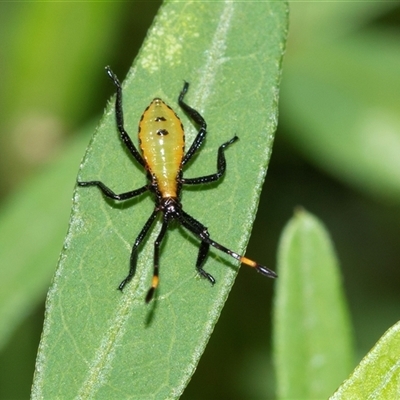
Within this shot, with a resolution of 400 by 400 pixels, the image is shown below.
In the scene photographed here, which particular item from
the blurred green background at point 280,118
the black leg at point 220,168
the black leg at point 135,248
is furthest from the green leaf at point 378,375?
the blurred green background at point 280,118

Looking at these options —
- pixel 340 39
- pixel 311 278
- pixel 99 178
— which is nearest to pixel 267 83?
pixel 99 178

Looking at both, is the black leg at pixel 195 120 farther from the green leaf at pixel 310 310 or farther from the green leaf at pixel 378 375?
the green leaf at pixel 378 375

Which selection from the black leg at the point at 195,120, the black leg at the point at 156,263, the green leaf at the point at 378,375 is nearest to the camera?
the green leaf at the point at 378,375

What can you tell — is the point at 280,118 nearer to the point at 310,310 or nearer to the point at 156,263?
the point at 310,310

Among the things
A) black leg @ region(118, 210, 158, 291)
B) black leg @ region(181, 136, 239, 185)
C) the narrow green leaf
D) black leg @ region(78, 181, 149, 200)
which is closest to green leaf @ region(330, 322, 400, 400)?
black leg @ region(118, 210, 158, 291)

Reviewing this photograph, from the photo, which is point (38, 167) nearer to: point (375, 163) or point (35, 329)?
point (35, 329)

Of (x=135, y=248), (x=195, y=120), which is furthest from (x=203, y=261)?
(x=195, y=120)
